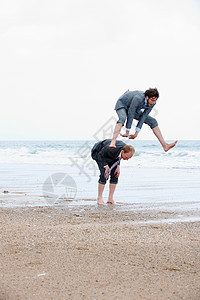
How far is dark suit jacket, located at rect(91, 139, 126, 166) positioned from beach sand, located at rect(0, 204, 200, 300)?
2.03 m

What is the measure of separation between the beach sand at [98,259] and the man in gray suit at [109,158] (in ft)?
6.00

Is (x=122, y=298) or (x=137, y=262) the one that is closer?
(x=122, y=298)

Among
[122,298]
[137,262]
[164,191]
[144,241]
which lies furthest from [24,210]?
[164,191]

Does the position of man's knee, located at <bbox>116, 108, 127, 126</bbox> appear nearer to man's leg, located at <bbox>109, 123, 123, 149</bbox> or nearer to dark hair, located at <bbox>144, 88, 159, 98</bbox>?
man's leg, located at <bbox>109, 123, 123, 149</bbox>

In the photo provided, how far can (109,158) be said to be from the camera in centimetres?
635

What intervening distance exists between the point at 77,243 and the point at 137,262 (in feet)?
2.22

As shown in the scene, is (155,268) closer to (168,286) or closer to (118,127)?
(168,286)

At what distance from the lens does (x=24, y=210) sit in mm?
5090

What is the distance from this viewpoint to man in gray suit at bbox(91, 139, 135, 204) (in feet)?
20.0

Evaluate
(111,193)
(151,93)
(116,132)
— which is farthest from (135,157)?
(151,93)

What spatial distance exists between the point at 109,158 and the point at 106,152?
0.49ft

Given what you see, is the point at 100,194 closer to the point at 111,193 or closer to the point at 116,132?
the point at 111,193

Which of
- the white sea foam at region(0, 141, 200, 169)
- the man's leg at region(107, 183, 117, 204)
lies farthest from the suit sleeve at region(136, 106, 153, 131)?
the white sea foam at region(0, 141, 200, 169)

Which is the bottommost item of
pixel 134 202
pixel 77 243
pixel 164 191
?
pixel 164 191
